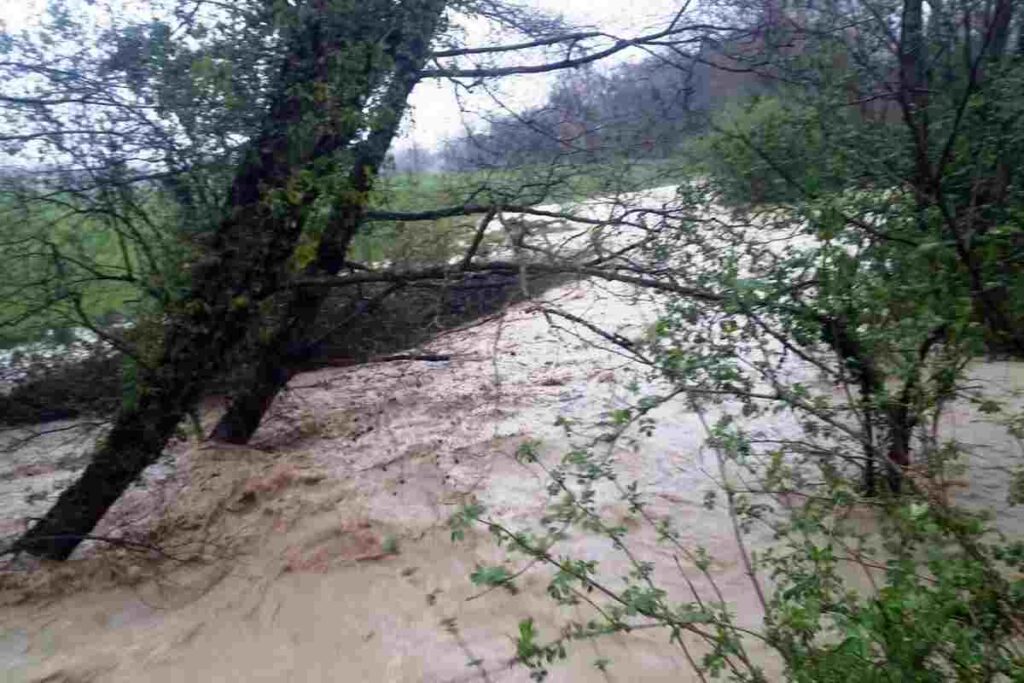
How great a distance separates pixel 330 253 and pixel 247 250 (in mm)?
808

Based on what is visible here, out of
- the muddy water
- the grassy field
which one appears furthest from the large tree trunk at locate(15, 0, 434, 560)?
the muddy water

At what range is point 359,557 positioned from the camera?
645 centimetres

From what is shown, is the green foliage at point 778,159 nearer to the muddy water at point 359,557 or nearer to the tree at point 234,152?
the muddy water at point 359,557

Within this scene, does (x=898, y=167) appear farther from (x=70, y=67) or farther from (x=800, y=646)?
(x=70, y=67)

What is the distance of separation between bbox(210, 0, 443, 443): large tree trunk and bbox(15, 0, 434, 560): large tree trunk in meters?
0.25

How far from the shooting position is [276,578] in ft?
20.8

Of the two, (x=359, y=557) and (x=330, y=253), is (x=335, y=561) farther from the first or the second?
(x=330, y=253)

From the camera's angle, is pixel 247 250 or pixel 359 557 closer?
pixel 359 557

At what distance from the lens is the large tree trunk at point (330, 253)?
664 centimetres

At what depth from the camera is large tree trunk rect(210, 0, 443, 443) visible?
21.8 ft

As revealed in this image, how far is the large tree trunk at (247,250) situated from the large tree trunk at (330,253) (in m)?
0.25

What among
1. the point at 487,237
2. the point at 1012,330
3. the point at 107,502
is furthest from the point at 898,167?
the point at 107,502

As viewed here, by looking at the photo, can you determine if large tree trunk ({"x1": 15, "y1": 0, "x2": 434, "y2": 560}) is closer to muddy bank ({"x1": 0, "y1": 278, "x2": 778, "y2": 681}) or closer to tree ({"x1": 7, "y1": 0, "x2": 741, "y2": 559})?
tree ({"x1": 7, "y1": 0, "x2": 741, "y2": 559})

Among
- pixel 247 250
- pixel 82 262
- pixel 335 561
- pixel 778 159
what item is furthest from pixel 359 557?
pixel 778 159
